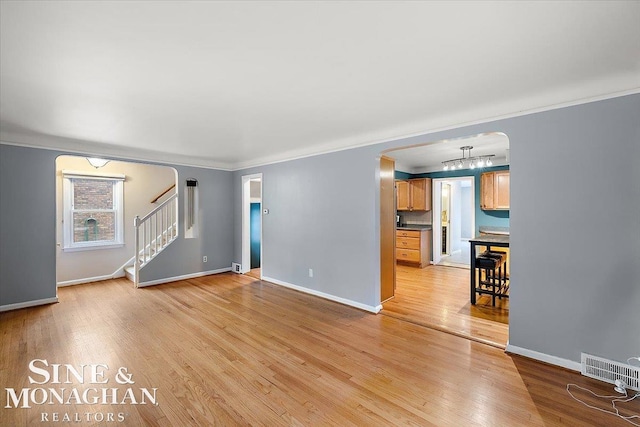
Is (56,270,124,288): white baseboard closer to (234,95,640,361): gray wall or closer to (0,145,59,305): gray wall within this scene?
(0,145,59,305): gray wall

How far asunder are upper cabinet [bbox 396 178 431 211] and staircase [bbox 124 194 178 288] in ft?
17.4

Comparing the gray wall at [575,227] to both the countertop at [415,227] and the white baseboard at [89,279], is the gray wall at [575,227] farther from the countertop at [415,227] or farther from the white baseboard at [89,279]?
the white baseboard at [89,279]

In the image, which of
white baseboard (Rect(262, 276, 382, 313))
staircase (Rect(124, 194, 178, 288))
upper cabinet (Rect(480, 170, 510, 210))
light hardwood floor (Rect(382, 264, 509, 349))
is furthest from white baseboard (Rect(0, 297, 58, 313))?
upper cabinet (Rect(480, 170, 510, 210))

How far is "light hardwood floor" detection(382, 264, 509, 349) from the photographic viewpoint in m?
3.20

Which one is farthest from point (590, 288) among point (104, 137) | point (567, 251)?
point (104, 137)

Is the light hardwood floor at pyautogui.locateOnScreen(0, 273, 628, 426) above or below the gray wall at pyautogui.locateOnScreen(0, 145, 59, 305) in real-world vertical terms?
below

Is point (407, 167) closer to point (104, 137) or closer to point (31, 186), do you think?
point (104, 137)

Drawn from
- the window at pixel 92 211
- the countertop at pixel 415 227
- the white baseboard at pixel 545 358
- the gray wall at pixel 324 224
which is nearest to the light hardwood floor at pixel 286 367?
the white baseboard at pixel 545 358

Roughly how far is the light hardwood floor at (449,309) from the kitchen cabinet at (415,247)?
1.04m

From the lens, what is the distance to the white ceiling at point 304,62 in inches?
57.7

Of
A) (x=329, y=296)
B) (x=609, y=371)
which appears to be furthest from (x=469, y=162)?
(x=609, y=371)

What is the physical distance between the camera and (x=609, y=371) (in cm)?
224

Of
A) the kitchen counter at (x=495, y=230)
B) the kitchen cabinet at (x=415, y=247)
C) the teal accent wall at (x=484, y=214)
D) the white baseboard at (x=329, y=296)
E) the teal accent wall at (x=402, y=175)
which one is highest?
the teal accent wall at (x=402, y=175)

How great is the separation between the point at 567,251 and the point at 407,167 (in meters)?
4.94
